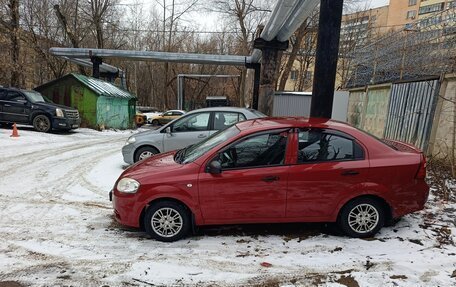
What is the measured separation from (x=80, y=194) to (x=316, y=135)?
4.30 metres

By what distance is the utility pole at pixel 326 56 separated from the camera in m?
5.93

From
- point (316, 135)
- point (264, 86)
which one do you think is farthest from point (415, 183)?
point (264, 86)

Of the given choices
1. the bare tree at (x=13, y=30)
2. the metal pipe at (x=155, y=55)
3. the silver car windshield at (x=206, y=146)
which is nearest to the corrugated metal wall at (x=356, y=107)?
the metal pipe at (x=155, y=55)

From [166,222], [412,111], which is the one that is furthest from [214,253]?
[412,111]

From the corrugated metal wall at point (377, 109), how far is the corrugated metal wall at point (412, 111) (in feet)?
1.53

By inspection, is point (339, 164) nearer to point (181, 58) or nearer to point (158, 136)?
point (158, 136)

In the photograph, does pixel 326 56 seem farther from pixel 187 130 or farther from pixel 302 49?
pixel 302 49

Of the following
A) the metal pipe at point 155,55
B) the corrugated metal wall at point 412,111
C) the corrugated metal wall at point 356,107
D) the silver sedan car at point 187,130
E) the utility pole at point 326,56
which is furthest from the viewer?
the metal pipe at point 155,55

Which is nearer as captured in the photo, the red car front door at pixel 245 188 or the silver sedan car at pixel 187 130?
the red car front door at pixel 245 188

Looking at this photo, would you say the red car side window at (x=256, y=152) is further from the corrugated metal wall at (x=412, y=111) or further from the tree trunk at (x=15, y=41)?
the tree trunk at (x=15, y=41)

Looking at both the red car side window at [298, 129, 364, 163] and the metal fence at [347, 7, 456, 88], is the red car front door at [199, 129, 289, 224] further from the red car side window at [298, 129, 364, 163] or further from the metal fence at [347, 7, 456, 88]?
the metal fence at [347, 7, 456, 88]

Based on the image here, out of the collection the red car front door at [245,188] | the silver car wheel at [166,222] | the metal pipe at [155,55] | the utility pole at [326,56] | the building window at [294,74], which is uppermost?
the building window at [294,74]

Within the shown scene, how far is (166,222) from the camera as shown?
4.13 meters

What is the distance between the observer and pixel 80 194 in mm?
5977
